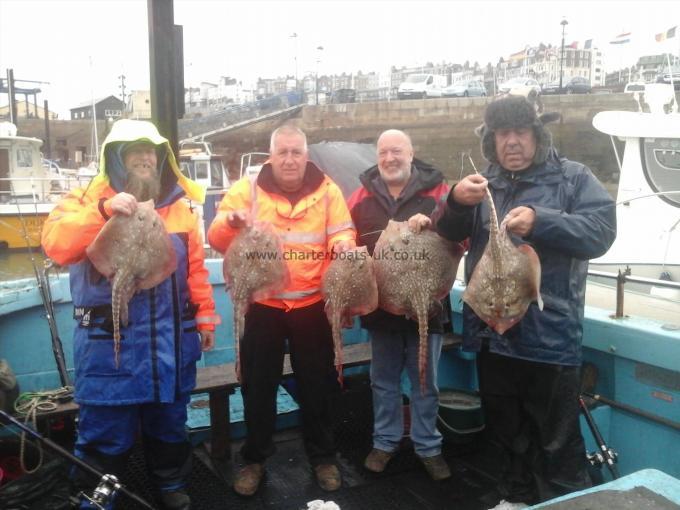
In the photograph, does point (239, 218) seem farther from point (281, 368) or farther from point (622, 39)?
point (622, 39)

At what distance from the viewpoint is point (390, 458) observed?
4.02 meters

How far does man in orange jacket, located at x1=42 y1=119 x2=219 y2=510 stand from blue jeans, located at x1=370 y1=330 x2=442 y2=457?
3.95 feet

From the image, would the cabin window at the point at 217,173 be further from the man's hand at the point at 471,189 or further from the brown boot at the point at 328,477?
the man's hand at the point at 471,189

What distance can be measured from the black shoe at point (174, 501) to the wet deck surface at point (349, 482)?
0.62 feet

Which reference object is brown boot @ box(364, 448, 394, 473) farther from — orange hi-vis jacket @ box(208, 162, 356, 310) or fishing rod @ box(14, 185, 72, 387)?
fishing rod @ box(14, 185, 72, 387)

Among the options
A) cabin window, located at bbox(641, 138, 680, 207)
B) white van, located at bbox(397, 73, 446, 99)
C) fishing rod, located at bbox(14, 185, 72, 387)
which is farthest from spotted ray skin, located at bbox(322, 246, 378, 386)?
white van, located at bbox(397, 73, 446, 99)

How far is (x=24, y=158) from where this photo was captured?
19453 millimetres

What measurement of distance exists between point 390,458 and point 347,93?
41180 millimetres

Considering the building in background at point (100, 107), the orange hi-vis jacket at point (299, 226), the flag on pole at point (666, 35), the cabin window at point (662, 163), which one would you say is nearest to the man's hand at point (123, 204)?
the orange hi-vis jacket at point (299, 226)

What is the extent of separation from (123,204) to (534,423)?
2.55m

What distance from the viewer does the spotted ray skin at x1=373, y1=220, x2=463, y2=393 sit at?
3256mm

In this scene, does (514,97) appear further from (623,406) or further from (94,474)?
(94,474)

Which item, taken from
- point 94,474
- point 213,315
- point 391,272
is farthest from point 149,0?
point 94,474

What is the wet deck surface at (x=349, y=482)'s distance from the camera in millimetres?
3617
